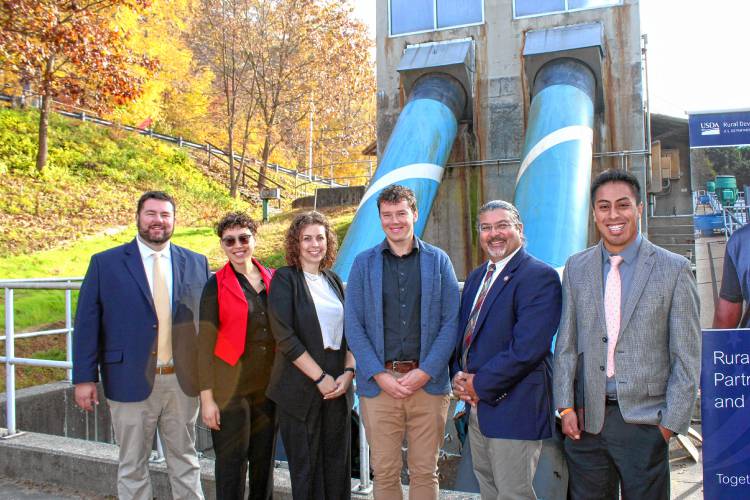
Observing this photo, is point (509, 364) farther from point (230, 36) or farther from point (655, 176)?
point (230, 36)

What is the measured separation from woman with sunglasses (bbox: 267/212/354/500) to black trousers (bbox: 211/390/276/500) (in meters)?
0.18

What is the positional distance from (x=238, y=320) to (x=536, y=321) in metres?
1.43

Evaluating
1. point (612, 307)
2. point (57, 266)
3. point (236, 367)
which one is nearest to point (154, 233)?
point (236, 367)


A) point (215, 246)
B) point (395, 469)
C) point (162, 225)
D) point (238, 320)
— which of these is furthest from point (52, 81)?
point (215, 246)

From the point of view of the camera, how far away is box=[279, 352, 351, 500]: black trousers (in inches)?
123

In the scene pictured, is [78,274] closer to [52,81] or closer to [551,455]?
[52,81]

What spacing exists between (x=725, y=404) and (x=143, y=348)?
2688 millimetres

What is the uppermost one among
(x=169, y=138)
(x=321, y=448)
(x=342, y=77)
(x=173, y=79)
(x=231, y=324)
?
(x=173, y=79)

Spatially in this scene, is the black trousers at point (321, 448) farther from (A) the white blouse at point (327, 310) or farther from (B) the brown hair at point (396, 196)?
(B) the brown hair at point (396, 196)

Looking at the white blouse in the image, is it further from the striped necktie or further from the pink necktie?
the pink necktie

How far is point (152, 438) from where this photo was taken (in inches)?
133

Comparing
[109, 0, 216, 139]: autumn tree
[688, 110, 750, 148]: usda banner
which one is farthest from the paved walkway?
[109, 0, 216, 139]: autumn tree

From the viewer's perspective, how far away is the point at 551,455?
12.8 ft

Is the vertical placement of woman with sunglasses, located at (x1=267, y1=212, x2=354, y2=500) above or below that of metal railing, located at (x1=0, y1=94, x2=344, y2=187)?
below
